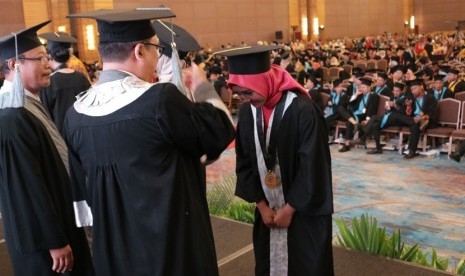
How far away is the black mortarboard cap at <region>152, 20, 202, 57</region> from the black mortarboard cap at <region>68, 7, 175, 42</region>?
0.95ft

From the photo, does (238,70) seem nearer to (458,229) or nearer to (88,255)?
(88,255)

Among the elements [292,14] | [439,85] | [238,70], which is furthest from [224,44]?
[238,70]

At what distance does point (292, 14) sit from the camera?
30.7m

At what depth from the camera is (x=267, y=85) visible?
3.01 meters

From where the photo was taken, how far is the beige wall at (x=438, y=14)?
3953 cm

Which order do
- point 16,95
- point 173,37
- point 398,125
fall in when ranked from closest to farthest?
point 173,37
point 16,95
point 398,125

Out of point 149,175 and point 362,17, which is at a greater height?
point 362,17

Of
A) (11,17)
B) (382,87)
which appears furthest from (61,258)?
(11,17)

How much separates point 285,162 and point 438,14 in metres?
41.1

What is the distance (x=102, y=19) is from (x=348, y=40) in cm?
3085

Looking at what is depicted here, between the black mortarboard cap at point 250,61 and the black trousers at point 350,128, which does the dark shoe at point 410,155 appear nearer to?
the black trousers at point 350,128

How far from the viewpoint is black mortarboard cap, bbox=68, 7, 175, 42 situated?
2.06 metres

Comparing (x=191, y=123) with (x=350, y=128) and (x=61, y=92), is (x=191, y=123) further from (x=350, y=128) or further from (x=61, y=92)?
(x=350, y=128)

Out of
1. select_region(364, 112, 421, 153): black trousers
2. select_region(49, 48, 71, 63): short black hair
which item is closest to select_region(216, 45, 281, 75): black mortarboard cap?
select_region(49, 48, 71, 63): short black hair
